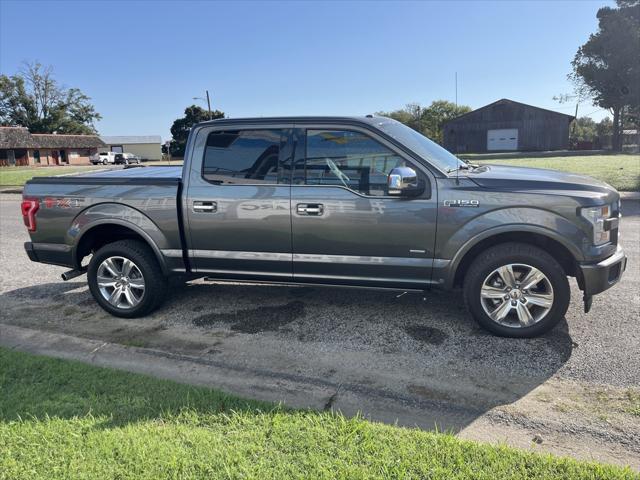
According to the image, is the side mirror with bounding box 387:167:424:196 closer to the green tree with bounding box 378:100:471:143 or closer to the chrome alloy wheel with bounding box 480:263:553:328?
the chrome alloy wheel with bounding box 480:263:553:328

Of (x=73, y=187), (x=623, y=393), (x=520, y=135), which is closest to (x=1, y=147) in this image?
(x=520, y=135)

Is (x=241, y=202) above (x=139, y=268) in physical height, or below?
above

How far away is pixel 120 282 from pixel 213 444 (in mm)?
2815

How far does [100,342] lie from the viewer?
4.41m

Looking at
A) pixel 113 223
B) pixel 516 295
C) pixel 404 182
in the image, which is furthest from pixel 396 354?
pixel 113 223

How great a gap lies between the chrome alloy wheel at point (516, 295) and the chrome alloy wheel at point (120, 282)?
3.37 metres

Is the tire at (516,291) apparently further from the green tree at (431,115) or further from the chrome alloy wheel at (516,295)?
the green tree at (431,115)

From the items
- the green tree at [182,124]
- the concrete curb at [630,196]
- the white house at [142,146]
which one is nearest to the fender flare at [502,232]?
the concrete curb at [630,196]

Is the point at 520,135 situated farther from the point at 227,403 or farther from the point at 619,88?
the point at 227,403

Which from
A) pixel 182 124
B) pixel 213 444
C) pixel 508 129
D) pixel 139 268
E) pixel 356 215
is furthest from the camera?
pixel 182 124

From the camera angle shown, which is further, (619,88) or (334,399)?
(619,88)

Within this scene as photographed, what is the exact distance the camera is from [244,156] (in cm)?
464

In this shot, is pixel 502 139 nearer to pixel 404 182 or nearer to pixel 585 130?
pixel 585 130

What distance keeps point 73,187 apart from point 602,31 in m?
60.2
